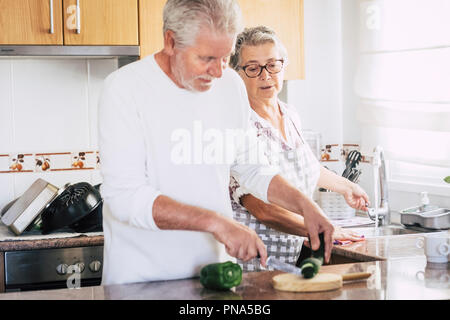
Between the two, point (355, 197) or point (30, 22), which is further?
point (30, 22)

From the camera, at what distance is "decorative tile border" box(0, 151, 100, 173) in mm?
3207

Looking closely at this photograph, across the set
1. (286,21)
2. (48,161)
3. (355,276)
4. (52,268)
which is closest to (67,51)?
(48,161)

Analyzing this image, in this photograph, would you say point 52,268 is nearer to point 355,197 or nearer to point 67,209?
point 67,209

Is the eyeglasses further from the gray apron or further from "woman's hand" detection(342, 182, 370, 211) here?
"woman's hand" detection(342, 182, 370, 211)

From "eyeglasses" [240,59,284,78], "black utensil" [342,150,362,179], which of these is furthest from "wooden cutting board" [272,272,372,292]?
"black utensil" [342,150,362,179]

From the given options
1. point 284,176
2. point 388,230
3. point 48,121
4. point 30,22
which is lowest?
point 388,230

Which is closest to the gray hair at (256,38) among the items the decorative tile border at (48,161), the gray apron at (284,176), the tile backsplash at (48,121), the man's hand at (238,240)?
the gray apron at (284,176)

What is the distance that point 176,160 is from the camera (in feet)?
5.91

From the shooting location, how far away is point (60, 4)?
9.52 feet

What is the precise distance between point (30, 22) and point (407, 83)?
65.0 inches

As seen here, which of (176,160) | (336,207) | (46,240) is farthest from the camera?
(336,207)

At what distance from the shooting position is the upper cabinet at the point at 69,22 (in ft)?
9.37

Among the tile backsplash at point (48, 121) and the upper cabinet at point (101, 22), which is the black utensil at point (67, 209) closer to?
the tile backsplash at point (48, 121)

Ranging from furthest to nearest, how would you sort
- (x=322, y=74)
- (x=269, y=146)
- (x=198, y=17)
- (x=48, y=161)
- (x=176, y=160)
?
(x=322, y=74) < (x=48, y=161) < (x=269, y=146) < (x=176, y=160) < (x=198, y=17)
